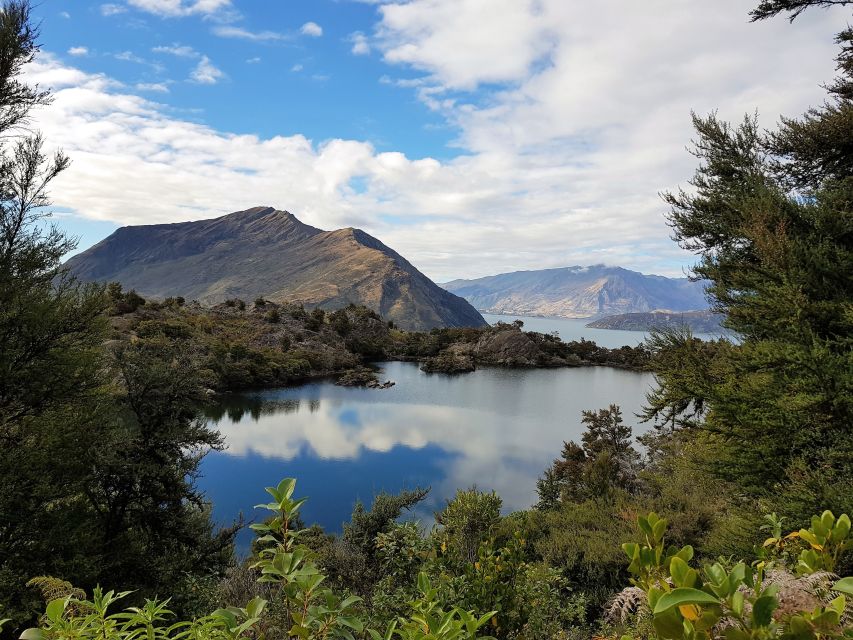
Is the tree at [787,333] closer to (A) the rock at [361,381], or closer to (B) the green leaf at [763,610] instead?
(B) the green leaf at [763,610]

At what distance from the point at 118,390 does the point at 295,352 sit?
44348 mm

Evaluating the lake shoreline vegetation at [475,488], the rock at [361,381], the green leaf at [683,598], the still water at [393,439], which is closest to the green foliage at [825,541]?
the green leaf at [683,598]

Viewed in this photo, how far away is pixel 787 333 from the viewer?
8453mm

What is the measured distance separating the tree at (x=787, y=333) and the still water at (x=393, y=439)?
13.7m

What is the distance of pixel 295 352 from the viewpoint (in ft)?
180

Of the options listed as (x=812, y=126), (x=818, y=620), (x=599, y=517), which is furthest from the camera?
(x=599, y=517)

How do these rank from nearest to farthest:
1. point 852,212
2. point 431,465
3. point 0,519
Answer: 1. point 0,519
2. point 852,212
3. point 431,465

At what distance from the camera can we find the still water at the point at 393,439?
22.9 meters

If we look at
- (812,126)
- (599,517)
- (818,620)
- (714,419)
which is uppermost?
(812,126)

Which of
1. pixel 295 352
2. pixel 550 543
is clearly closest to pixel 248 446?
pixel 550 543

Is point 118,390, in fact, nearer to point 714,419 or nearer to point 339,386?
point 714,419

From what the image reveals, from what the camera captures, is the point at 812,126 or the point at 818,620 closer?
the point at 818,620

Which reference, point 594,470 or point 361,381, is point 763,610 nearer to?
point 594,470

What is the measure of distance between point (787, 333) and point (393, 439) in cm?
2618
